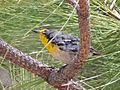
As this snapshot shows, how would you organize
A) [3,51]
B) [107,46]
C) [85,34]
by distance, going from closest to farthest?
[85,34] < [3,51] < [107,46]

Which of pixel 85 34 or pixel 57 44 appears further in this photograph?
pixel 57 44

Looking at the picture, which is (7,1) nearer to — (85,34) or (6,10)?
(6,10)

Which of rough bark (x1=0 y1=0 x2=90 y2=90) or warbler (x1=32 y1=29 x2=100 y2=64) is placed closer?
rough bark (x1=0 y1=0 x2=90 y2=90)

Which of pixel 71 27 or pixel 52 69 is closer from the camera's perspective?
pixel 52 69

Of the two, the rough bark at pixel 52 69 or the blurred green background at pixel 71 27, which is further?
the blurred green background at pixel 71 27

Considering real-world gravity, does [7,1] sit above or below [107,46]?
above

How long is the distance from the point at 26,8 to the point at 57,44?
0.10 meters

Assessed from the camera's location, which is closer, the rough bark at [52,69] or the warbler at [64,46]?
the rough bark at [52,69]

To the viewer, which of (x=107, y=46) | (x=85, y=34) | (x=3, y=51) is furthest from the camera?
(x=107, y=46)

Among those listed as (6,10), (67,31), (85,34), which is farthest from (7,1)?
(85,34)

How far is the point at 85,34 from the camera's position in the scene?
462mm

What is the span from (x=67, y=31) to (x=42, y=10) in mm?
70

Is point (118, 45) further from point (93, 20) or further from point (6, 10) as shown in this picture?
point (6, 10)

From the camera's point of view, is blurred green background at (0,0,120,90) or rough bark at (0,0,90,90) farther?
blurred green background at (0,0,120,90)
